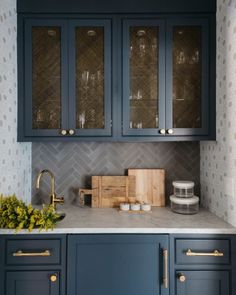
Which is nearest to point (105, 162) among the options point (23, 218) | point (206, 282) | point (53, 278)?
point (23, 218)

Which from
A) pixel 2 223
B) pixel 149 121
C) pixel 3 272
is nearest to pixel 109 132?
pixel 149 121

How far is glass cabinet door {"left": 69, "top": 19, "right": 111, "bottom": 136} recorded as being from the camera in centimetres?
201

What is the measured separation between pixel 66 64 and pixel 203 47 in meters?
1.03

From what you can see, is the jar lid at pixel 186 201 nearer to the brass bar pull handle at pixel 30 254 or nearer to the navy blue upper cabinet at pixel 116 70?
the navy blue upper cabinet at pixel 116 70

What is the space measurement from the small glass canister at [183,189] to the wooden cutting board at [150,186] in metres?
0.16

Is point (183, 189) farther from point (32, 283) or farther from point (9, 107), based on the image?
point (9, 107)

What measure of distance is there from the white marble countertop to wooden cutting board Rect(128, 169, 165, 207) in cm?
20

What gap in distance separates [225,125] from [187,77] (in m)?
0.47

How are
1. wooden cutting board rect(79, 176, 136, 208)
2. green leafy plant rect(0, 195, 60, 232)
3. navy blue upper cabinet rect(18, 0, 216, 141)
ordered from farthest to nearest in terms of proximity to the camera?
wooden cutting board rect(79, 176, 136, 208) < navy blue upper cabinet rect(18, 0, 216, 141) < green leafy plant rect(0, 195, 60, 232)

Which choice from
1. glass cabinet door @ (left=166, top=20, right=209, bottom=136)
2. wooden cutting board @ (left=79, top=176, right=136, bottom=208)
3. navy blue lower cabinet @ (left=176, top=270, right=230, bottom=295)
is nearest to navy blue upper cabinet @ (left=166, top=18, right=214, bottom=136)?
glass cabinet door @ (left=166, top=20, right=209, bottom=136)

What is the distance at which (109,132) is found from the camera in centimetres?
202

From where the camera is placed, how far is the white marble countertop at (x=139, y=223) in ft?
5.53

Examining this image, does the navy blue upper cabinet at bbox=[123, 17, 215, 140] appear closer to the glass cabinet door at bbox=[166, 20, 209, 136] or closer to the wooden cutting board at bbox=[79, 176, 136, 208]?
the glass cabinet door at bbox=[166, 20, 209, 136]

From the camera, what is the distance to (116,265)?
66.1 inches
